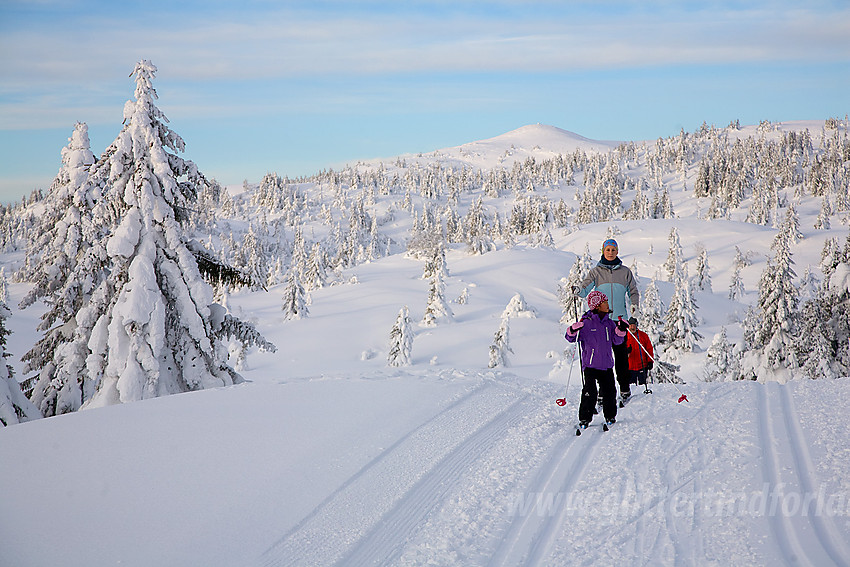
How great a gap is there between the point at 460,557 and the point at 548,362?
106 feet

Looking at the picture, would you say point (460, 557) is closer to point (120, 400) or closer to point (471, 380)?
point (471, 380)

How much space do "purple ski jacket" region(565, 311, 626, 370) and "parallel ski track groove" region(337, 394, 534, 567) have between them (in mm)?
1468

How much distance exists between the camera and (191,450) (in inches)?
235

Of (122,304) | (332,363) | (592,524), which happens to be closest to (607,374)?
(592,524)

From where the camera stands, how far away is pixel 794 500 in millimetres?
4691

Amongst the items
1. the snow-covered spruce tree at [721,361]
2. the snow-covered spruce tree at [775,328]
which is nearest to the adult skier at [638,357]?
the snow-covered spruce tree at [775,328]

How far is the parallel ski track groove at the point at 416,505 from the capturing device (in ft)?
13.7

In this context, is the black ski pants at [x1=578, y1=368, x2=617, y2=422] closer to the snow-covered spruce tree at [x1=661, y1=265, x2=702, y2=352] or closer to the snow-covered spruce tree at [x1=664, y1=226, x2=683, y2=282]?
the snow-covered spruce tree at [x1=661, y1=265, x2=702, y2=352]

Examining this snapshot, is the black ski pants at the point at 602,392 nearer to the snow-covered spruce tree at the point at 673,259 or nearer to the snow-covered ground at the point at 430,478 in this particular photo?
the snow-covered ground at the point at 430,478

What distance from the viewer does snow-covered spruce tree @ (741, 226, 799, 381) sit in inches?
792

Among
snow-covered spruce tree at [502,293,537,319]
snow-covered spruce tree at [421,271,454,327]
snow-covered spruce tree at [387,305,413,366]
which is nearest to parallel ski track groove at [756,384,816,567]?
snow-covered spruce tree at [387,305,413,366]

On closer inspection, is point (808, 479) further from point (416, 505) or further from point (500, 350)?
point (500, 350)

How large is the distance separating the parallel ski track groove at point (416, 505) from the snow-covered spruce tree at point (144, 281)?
672 centimetres

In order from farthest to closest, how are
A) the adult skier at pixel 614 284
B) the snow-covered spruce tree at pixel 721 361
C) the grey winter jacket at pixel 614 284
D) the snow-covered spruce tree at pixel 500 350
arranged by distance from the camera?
the snow-covered spruce tree at pixel 500 350 → the snow-covered spruce tree at pixel 721 361 → the grey winter jacket at pixel 614 284 → the adult skier at pixel 614 284
